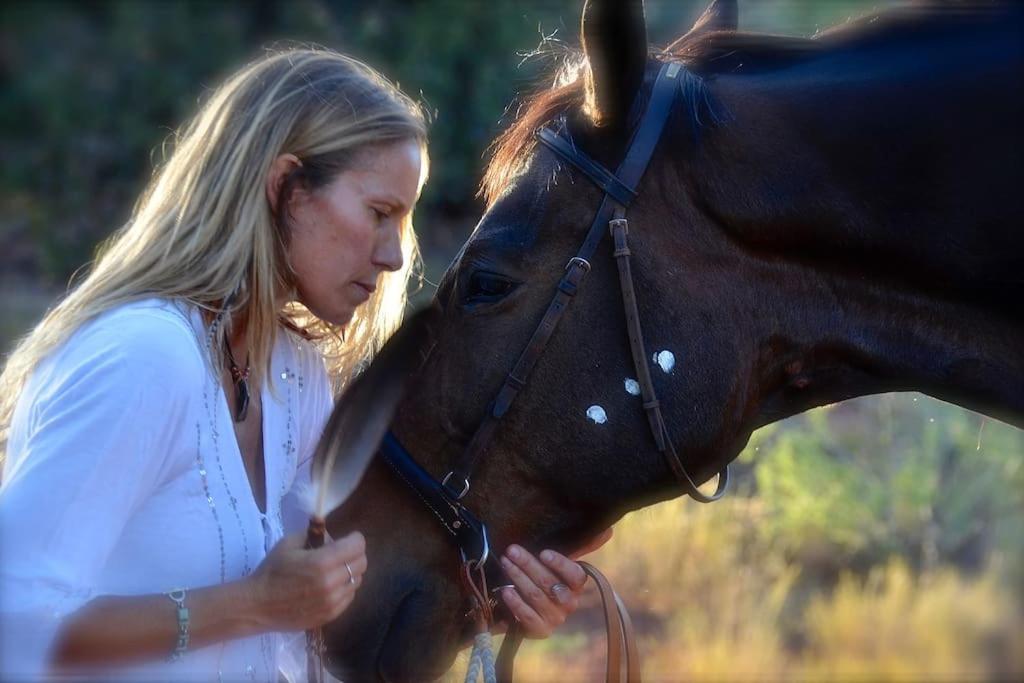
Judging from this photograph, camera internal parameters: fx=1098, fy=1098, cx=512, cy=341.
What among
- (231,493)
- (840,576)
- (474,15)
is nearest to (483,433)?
(231,493)

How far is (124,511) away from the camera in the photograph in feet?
6.22

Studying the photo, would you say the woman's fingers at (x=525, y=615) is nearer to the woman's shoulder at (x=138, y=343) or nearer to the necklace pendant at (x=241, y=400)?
the necklace pendant at (x=241, y=400)

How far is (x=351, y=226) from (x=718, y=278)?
76 cm

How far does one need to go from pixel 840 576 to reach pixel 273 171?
15.9ft

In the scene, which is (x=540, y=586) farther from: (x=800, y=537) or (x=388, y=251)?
(x=800, y=537)

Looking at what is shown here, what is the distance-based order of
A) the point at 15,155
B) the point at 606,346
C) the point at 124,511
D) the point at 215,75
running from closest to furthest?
the point at 124,511, the point at 606,346, the point at 215,75, the point at 15,155

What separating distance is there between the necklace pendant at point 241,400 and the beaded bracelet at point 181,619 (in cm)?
42

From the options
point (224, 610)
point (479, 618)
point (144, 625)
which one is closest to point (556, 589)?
point (479, 618)

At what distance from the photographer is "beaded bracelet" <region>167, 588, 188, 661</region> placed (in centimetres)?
190

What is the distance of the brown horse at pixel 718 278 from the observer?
2150mm

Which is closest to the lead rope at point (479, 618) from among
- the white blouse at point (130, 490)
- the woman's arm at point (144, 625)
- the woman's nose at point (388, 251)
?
the white blouse at point (130, 490)

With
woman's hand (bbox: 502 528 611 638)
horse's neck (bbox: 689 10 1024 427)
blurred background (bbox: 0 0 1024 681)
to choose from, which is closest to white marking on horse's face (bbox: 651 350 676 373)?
horse's neck (bbox: 689 10 1024 427)

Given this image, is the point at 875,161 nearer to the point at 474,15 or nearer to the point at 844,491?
the point at 844,491

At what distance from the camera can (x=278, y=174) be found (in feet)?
7.18
